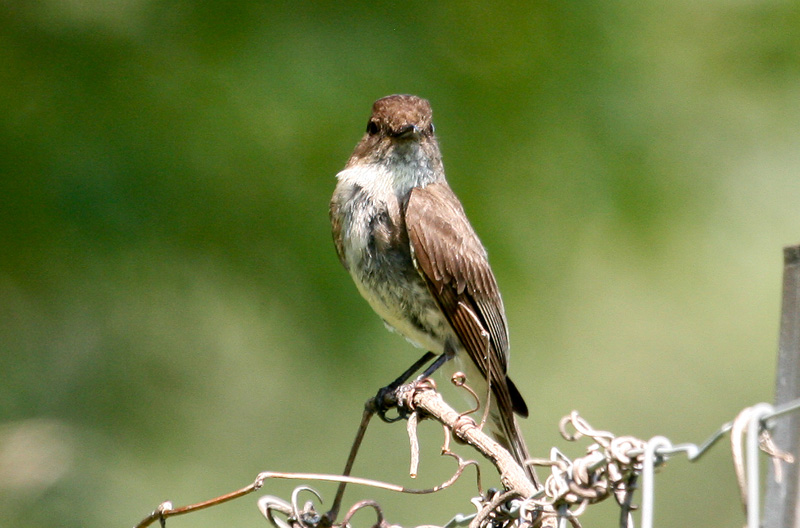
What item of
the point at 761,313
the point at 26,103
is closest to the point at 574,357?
the point at 761,313

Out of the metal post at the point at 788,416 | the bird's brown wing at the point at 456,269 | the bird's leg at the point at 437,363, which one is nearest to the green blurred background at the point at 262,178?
the bird's brown wing at the point at 456,269

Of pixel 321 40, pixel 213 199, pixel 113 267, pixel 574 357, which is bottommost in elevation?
pixel 113 267

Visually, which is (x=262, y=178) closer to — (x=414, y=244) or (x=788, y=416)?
(x=414, y=244)

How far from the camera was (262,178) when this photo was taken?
12.4 feet

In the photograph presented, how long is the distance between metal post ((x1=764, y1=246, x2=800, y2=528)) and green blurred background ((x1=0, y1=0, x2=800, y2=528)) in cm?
258

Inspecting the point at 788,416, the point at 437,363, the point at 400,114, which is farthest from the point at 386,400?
the point at 788,416

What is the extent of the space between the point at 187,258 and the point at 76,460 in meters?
0.86

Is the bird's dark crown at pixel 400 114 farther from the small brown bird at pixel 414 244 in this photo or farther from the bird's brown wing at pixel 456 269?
the bird's brown wing at pixel 456 269

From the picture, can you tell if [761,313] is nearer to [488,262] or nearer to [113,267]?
[488,262]

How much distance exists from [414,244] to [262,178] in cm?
62

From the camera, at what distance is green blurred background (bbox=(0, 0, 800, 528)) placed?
3.65 m

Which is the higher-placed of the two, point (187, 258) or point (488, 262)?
point (488, 262)

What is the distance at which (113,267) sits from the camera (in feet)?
12.2

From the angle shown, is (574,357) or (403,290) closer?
(403,290)
